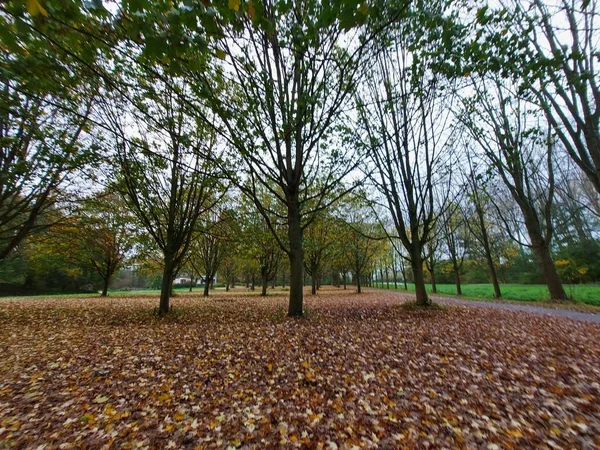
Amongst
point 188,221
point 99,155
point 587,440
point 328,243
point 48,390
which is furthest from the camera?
point 328,243

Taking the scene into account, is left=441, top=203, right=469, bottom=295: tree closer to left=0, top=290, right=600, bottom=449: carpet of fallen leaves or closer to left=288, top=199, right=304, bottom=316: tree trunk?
left=0, top=290, right=600, bottom=449: carpet of fallen leaves

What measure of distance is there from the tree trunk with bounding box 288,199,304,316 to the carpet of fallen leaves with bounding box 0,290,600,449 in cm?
204

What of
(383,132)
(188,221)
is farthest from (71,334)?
(383,132)

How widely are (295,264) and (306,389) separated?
17.5ft

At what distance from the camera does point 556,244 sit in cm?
2634

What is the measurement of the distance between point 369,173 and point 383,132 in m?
1.97

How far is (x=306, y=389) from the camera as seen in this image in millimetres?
3633

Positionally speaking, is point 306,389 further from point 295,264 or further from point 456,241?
point 456,241

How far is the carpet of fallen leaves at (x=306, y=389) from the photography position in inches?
103

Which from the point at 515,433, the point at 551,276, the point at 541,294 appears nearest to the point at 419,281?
the point at 515,433

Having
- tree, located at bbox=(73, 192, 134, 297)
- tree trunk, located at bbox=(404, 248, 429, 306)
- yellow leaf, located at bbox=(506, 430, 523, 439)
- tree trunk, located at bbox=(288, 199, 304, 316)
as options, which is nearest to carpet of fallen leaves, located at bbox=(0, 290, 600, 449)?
yellow leaf, located at bbox=(506, 430, 523, 439)

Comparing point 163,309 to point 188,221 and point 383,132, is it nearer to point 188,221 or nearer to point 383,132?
point 188,221

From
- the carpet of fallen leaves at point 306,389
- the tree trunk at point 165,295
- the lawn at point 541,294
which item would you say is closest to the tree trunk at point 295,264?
the carpet of fallen leaves at point 306,389

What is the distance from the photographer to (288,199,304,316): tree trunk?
864cm
